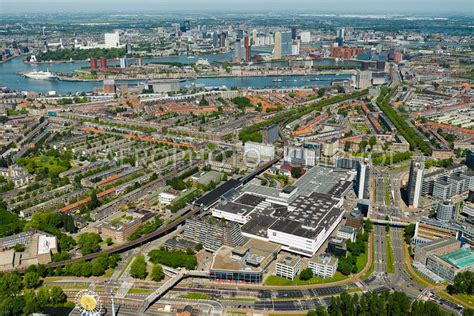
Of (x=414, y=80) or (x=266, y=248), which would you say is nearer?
(x=266, y=248)

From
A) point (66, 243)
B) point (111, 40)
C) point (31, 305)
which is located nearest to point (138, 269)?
point (31, 305)

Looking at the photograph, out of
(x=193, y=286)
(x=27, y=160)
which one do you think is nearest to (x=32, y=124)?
(x=27, y=160)

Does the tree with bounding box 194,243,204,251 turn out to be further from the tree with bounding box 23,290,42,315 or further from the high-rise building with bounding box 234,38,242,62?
the high-rise building with bounding box 234,38,242,62

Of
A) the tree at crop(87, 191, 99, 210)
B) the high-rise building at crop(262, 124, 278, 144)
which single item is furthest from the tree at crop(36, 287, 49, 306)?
the high-rise building at crop(262, 124, 278, 144)

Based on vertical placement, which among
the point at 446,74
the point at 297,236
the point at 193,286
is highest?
the point at 446,74

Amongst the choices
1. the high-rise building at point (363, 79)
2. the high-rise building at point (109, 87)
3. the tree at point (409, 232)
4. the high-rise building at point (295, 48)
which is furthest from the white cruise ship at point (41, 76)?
the tree at point (409, 232)

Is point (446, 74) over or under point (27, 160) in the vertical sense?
over

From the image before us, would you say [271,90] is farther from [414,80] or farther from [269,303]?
[269,303]

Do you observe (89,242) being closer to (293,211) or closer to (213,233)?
(213,233)
